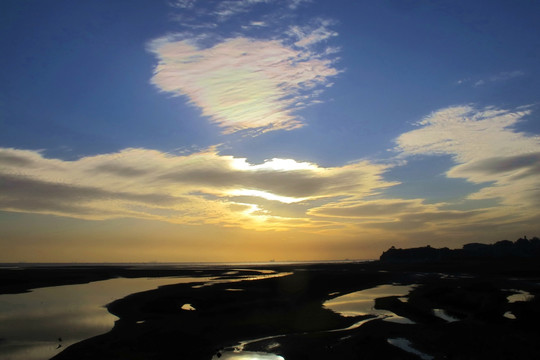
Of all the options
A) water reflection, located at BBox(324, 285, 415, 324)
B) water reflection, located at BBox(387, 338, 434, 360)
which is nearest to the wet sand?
water reflection, located at BBox(387, 338, 434, 360)

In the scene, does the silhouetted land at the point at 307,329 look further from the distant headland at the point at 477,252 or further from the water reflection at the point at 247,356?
the distant headland at the point at 477,252

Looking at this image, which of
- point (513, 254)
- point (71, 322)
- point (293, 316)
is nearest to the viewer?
point (71, 322)

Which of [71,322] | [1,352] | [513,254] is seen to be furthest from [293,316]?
[513,254]

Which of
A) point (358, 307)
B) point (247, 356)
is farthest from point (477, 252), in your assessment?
point (247, 356)

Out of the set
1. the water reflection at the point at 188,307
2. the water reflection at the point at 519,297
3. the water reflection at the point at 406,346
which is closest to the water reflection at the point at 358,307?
the water reflection at the point at 406,346

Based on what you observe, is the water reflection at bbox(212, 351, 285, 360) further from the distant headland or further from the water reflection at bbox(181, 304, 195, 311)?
the distant headland

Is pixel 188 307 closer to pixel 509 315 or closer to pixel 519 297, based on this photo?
pixel 509 315

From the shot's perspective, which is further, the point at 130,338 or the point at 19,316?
the point at 19,316

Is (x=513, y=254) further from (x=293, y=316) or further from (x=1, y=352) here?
(x=1, y=352)
